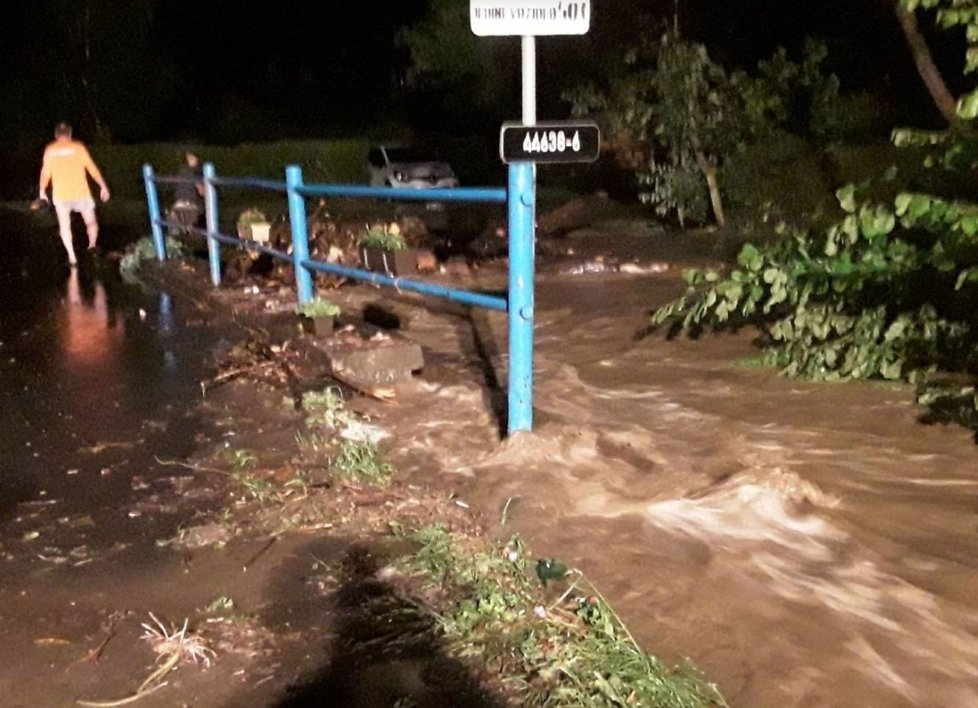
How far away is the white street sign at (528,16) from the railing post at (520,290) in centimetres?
60

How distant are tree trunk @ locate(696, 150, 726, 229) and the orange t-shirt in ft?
26.2

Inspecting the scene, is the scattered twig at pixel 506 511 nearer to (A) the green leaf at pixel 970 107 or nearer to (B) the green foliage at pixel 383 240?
(A) the green leaf at pixel 970 107

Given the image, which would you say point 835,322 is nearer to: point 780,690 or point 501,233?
point 780,690

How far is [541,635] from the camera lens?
3.18m

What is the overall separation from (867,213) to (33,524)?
15.0 ft

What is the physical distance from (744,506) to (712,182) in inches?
406

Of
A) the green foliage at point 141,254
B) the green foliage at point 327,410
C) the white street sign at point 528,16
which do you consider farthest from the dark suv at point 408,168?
the white street sign at point 528,16

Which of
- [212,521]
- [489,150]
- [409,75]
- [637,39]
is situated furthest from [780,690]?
[409,75]

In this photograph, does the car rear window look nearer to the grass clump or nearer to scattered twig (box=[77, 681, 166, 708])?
the grass clump

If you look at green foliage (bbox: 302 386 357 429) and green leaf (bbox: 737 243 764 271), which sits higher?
green leaf (bbox: 737 243 764 271)

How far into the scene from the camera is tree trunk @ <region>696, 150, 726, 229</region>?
45.5ft

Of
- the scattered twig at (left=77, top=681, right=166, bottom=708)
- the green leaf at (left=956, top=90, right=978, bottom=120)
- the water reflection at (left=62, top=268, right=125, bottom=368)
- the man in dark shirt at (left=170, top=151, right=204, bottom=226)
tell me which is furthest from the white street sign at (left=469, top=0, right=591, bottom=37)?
the man in dark shirt at (left=170, top=151, right=204, bottom=226)

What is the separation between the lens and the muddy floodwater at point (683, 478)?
131 inches

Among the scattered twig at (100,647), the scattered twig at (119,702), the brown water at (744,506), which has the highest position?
the scattered twig at (100,647)
